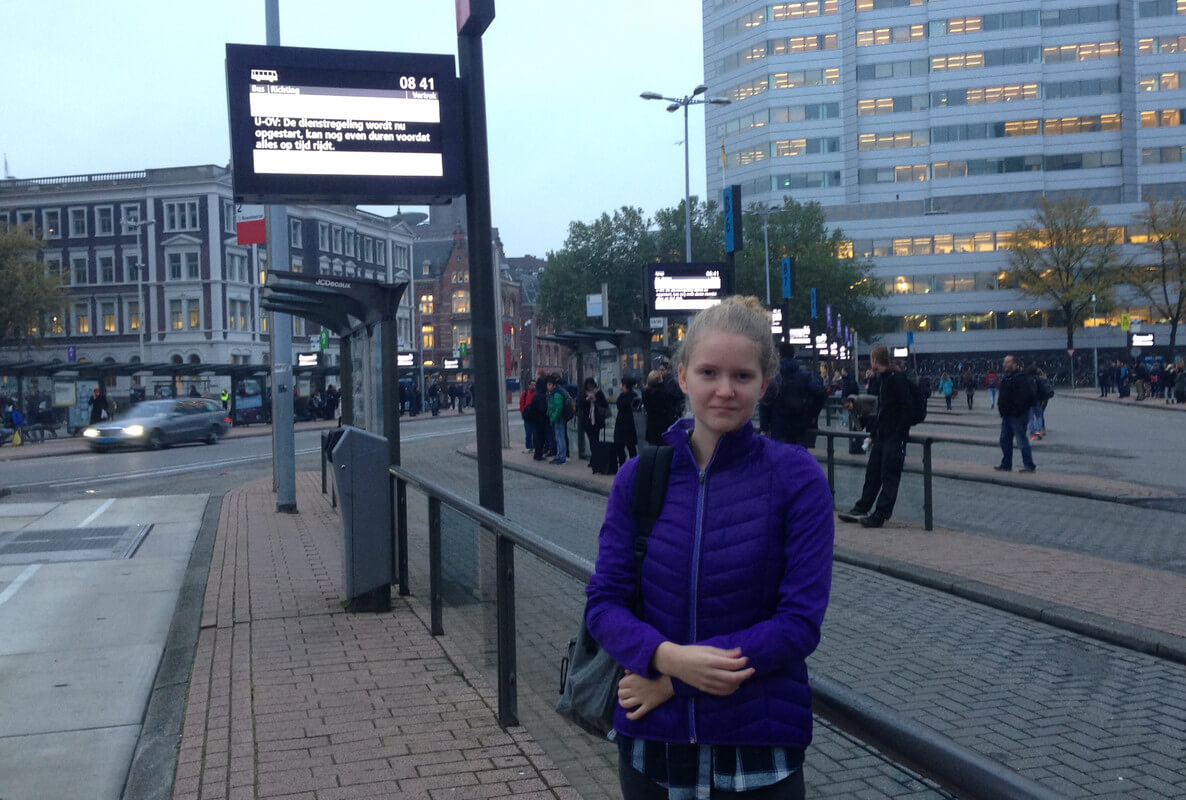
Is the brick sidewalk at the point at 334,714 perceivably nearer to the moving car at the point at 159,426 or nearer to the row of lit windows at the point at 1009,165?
the moving car at the point at 159,426

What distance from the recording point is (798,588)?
81.3 inches

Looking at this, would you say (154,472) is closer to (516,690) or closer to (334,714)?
(334,714)

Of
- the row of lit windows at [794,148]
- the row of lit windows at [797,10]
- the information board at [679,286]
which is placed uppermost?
the row of lit windows at [797,10]

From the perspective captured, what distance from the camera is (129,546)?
1202 centimetres

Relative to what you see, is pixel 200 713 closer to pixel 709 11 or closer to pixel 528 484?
pixel 528 484

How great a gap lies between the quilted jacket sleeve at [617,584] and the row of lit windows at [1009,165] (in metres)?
87.0

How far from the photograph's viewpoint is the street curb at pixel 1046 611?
21.9ft

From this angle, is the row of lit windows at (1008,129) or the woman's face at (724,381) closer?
the woman's face at (724,381)

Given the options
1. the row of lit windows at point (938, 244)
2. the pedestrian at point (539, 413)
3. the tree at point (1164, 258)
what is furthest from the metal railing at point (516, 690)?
the row of lit windows at point (938, 244)

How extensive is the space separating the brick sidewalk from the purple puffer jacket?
7.45 ft

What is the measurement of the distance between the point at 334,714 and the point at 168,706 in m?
1.08

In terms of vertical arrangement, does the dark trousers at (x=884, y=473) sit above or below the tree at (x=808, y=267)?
below

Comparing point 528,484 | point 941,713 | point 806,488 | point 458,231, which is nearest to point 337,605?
point 941,713

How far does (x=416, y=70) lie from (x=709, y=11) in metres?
88.9
